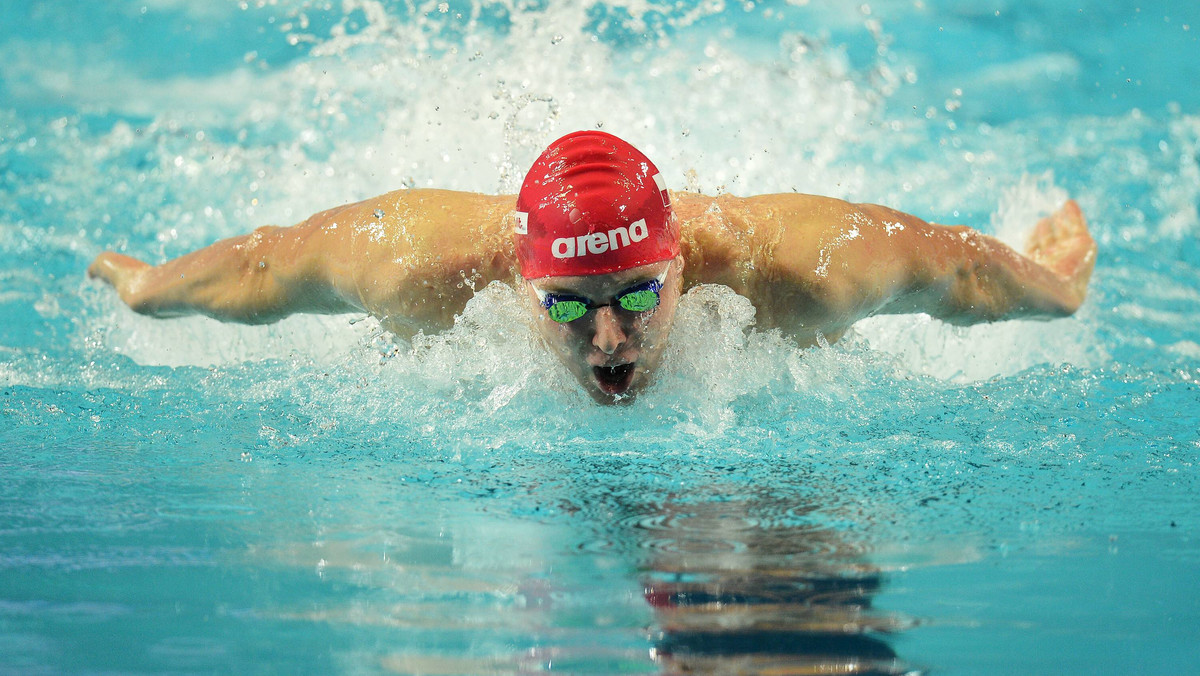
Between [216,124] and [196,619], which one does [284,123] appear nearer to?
[216,124]

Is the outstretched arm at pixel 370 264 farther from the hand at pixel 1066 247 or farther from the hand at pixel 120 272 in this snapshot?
the hand at pixel 1066 247

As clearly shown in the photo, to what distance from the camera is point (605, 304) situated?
2.72 metres

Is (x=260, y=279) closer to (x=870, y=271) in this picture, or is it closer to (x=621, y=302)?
(x=621, y=302)

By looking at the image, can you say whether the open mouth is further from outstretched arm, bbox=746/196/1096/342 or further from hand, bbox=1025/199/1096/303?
hand, bbox=1025/199/1096/303

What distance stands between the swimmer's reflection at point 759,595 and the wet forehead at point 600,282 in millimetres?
651

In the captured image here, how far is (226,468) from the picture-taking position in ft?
8.29

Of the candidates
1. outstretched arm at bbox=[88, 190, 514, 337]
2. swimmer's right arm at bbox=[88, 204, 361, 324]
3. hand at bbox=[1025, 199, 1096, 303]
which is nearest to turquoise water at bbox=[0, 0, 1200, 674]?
outstretched arm at bbox=[88, 190, 514, 337]

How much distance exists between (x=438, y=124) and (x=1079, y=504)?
13.8 feet

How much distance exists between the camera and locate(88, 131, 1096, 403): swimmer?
2.72 m

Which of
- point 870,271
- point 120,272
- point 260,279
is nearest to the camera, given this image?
point 870,271

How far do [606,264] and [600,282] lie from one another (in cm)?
5

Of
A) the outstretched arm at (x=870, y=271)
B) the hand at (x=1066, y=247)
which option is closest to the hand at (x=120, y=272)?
the outstretched arm at (x=870, y=271)

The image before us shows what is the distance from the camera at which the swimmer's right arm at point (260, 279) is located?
326 centimetres

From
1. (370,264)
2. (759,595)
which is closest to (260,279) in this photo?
(370,264)
